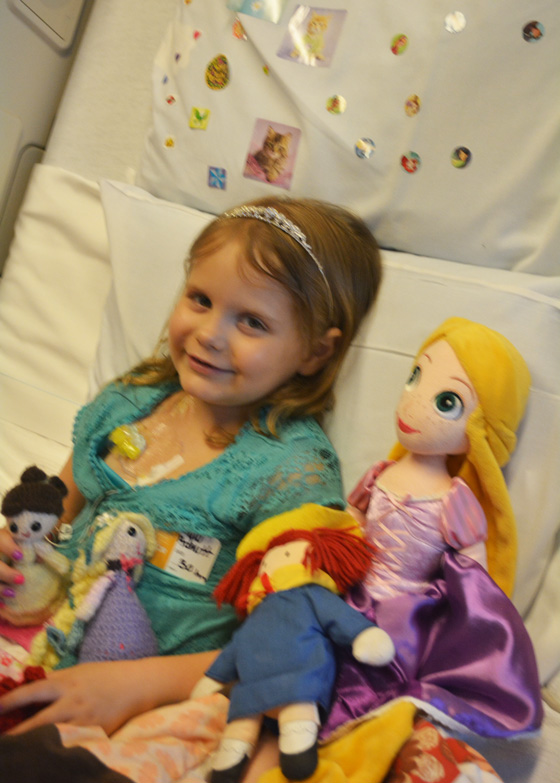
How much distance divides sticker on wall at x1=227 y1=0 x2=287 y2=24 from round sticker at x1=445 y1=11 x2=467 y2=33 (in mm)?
337

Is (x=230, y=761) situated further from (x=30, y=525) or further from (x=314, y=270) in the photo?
(x=314, y=270)

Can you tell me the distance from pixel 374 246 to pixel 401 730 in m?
0.72

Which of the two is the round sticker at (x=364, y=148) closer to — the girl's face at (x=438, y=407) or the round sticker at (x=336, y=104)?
the round sticker at (x=336, y=104)

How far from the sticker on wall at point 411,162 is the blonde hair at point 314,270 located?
114 millimetres

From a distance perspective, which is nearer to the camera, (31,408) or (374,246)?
(374,246)

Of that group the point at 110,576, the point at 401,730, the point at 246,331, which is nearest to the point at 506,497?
the point at 401,730

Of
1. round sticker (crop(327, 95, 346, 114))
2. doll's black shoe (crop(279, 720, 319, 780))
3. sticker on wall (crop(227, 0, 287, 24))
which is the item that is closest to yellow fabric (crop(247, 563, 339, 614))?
doll's black shoe (crop(279, 720, 319, 780))

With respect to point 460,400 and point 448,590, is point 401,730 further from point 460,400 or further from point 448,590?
point 460,400

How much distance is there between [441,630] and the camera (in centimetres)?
68

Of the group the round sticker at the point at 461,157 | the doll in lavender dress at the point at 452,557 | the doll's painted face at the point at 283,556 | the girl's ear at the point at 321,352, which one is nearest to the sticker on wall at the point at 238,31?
the round sticker at the point at 461,157

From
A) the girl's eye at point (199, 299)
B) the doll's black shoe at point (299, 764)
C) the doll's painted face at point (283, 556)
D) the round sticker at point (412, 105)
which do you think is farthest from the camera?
the round sticker at point (412, 105)

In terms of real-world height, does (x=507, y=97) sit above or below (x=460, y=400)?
above

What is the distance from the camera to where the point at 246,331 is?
863 mm

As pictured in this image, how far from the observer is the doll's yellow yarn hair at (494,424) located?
2.31ft
